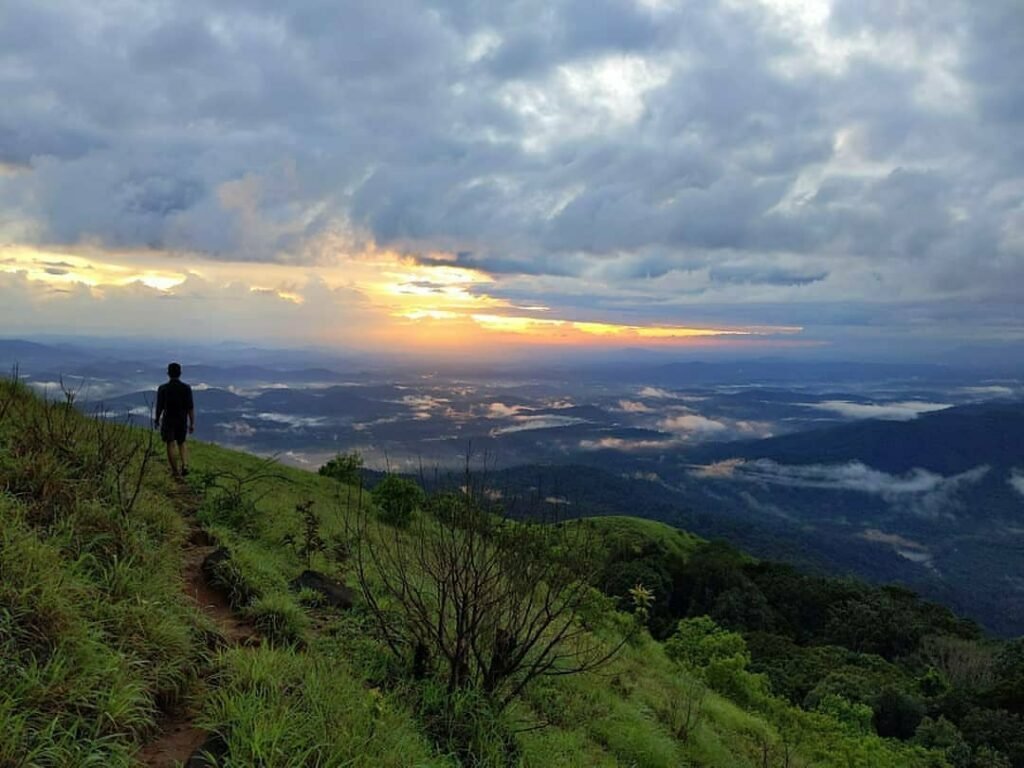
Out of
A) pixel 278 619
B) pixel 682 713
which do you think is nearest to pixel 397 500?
pixel 682 713

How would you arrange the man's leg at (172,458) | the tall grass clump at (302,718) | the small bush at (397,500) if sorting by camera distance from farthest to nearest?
the small bush at (397,500), the man's leg at (172,458), the tall grass clump at (302,718)

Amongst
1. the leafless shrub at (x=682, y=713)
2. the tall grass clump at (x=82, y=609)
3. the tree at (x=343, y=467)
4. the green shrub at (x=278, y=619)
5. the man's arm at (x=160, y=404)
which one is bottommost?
the leafless shrub at (x=682, y=713)

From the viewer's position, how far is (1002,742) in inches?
1104

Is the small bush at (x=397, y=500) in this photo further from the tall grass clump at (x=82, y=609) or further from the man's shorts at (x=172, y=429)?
the tall grass clump at (x=82, y=609)

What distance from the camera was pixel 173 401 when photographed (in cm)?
1232

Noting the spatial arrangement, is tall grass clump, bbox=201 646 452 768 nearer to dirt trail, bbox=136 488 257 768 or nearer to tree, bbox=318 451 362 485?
dirt trail, bbox=136 488 257 768

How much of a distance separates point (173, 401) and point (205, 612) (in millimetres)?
7350

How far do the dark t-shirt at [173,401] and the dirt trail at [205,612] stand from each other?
1.79 meters

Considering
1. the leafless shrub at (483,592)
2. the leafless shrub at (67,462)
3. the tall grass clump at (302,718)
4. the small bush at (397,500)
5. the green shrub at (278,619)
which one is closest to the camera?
the tall grass clump at (302,718)

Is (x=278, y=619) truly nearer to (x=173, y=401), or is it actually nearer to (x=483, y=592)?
(x=483, y=592)

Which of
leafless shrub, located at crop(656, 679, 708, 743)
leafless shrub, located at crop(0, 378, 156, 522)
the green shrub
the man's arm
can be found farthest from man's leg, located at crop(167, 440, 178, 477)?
leafless shrub, located at crop(656, 679, 708, 743)

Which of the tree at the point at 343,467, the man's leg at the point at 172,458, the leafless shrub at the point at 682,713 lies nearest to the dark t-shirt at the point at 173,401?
the man's leg at the point at 172,458

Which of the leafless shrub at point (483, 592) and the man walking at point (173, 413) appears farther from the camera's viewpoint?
the man walking at point (173, 413)

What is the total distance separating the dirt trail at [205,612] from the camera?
4090 mm
